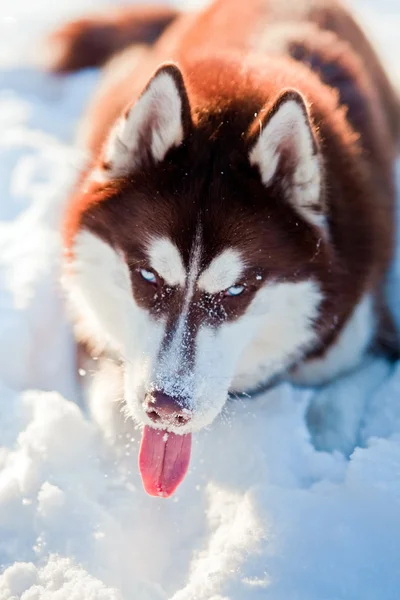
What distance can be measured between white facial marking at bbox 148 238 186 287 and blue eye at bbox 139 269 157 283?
3 cm

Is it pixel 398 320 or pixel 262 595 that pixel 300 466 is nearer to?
pixel 262 595

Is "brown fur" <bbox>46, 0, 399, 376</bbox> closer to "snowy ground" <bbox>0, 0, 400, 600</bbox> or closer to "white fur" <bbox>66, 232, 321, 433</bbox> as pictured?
"white fur" <bbox>66, 232, 321, 433</bbox>

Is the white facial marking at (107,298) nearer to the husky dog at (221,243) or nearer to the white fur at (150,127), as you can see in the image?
the husky dog at (221,243)

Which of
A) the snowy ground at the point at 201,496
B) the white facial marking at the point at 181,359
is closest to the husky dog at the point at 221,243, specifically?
the white facial marking at the point at 181,359

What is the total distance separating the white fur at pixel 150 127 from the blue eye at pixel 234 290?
485mm

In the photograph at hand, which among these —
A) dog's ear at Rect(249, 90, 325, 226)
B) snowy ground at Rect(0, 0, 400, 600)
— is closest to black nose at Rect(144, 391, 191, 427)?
snowy ground at Rect(0, 0, 400, 600)

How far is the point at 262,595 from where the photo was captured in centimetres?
165

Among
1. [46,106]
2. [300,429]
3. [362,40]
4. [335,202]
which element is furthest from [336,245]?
[46,106]

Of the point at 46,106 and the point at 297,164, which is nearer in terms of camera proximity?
the point at 297,164

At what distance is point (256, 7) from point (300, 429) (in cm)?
226

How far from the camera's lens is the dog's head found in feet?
6.21

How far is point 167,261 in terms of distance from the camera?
6.41 feet

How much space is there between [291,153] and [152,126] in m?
0.46

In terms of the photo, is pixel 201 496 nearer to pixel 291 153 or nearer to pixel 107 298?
pixel 107 298
